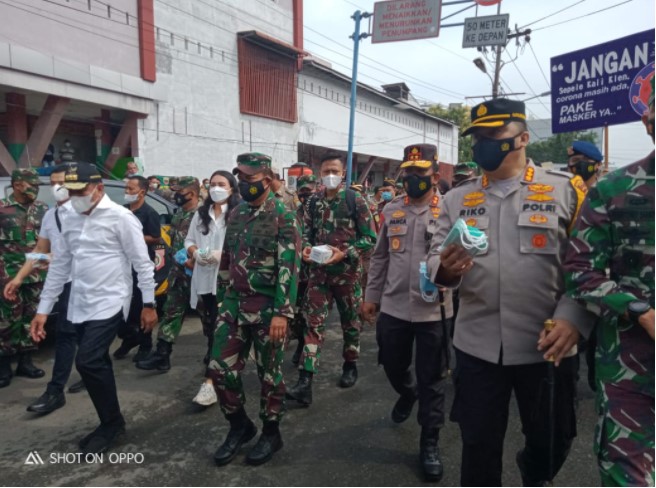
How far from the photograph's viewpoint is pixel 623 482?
178cm

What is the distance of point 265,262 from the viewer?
3412 mm

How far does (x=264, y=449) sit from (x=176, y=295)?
219 centimetres

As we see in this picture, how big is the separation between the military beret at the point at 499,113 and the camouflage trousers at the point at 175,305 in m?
3.39

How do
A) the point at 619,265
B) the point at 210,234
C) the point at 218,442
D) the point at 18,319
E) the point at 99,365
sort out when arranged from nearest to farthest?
the point at 619,265 < the point at 99,365 < the point at 218,442 < the point at 210,234 < the point at 18,319

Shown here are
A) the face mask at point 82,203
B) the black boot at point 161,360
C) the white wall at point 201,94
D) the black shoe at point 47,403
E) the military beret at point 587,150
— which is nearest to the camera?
the face mask at point 82,203

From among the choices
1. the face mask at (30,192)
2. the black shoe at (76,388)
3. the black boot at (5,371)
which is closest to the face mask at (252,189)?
the black shoe at (76,388)

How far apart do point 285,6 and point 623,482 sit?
22903 mm

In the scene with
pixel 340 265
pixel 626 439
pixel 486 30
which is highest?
pixel 486 30

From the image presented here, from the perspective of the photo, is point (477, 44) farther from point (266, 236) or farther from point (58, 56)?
point (266, 236)

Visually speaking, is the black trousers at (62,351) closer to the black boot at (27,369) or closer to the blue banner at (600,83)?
the black boot at (27,369)

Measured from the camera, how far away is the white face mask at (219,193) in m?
4.68

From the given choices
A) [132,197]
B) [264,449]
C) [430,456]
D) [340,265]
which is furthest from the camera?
[132,197]

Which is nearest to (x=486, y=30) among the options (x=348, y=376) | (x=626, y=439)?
(x=348, y=376)

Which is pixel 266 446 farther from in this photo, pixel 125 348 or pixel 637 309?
pixel 125 348
